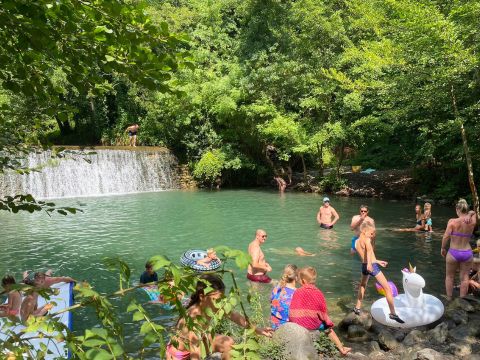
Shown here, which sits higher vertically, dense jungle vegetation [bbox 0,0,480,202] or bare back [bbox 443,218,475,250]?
dense jungle vegetation [bbox 0,0,480,202]

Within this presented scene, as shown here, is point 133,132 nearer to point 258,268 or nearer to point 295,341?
point 258,268

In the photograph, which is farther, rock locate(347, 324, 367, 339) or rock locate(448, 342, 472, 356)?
rock locate(347, 324, 367, 339)

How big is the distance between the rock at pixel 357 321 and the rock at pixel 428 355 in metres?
1.27

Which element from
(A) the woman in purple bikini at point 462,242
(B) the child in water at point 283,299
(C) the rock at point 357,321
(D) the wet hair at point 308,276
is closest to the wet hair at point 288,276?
(B) the child in water at point 283,299

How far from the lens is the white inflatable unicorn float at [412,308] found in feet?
21.7

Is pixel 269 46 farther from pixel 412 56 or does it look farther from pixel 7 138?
pixel 7 138

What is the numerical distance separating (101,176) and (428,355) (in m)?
21.5

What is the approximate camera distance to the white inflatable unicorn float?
661 cm

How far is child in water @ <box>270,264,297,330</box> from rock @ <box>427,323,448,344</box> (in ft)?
6.45

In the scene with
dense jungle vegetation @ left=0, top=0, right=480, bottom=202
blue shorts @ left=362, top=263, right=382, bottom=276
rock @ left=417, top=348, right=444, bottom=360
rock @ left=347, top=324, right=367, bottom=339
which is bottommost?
rock @ left=347, top=324, right=367, bottom=339

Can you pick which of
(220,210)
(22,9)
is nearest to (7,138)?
(22,9)

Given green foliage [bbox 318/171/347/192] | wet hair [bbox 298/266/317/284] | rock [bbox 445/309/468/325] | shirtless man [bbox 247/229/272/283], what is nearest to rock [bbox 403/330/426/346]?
rock [bbox 445/309/468/325]

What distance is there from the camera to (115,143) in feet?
106

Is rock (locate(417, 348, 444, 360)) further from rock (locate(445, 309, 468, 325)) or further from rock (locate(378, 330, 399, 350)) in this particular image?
rock (locate(445, 309, 468, 325))
